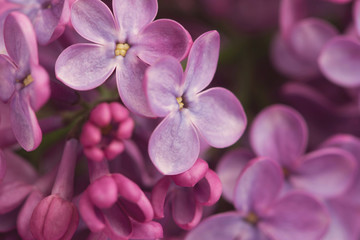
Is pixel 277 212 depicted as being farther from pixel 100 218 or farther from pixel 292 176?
pixel 100 218

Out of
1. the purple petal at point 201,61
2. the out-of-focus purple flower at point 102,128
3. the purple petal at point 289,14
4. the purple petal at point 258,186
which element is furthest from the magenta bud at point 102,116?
the purple petal at point 289,14

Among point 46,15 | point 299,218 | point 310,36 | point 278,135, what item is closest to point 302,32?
point 310,36

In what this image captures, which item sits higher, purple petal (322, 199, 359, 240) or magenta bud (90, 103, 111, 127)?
magenta bud (90, 103, 111, 127)

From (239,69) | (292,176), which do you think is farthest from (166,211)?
(239,69)

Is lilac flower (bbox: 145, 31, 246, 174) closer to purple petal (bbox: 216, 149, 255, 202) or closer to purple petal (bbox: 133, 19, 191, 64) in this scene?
purple petal (bbox: 133, 19, 191, 64)

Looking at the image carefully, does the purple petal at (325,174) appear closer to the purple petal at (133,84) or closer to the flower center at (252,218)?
the flower center at (252,218)

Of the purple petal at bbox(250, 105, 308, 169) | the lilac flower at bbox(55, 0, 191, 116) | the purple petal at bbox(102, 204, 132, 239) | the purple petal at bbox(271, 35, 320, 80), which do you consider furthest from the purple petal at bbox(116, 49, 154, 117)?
the purple petal at bbox(271, 35, 320, 80)
